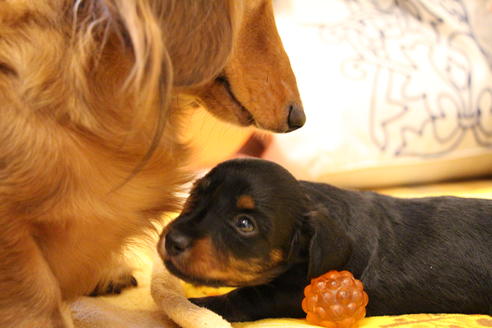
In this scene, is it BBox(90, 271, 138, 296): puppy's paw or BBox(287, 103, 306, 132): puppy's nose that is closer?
BBox(287, 103, 306, 132): puppy's nose

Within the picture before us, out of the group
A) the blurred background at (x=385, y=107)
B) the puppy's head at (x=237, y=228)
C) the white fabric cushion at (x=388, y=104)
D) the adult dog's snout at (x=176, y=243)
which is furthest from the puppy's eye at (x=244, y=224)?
the white fabric cushion at (x=388, y=104)

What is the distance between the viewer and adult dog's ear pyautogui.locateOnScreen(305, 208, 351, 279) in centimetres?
120

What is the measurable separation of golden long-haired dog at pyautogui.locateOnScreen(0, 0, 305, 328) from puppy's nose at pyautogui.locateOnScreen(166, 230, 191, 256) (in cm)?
11

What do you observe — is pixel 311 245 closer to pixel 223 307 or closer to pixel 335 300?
pixel 335 300

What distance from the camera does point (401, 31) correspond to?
2.24m

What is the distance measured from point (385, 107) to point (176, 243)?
1.12 m

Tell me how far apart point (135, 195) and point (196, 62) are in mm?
283

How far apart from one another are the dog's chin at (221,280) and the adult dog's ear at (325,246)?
0.25 ft

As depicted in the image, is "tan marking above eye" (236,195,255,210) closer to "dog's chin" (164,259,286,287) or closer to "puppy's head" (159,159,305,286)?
"puppy's head" (159,159,305,286)

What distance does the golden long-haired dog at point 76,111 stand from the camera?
3.06 feet

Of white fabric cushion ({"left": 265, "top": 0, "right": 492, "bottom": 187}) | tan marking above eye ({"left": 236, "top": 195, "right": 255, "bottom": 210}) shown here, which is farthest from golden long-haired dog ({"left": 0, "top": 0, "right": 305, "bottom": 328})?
white fabric cushion ({"left": 265, "top": 0, "right": 492, "bottom": 187})

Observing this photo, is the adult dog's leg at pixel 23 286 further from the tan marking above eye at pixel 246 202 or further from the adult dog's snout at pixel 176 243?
the tan marking above eye at pixel 246 202

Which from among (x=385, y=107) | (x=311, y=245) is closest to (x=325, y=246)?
(x=311, y=245)

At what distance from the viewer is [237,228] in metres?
1.19
